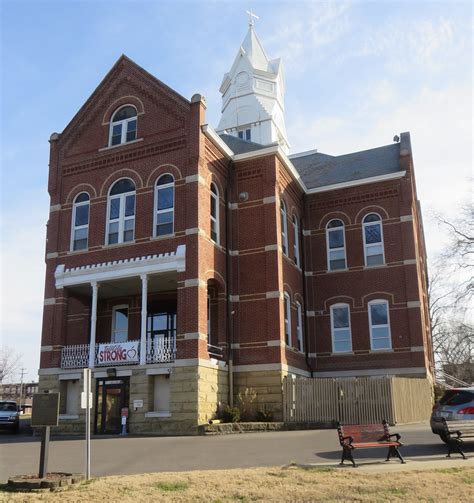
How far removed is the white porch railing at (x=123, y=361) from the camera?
22.2 m

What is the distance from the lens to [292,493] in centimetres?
903

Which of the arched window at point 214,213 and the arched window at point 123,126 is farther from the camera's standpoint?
the arched window at point 123,126

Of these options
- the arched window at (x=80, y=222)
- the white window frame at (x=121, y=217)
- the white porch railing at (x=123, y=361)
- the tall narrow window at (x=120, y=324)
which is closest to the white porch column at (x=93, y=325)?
the white porch railing at (x=123, y=361)

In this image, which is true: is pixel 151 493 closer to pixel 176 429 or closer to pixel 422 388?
pixel 176 429

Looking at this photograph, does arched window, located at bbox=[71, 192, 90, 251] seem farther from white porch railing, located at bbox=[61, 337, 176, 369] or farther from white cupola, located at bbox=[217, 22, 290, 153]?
white cupola, located at bbox=[217, 22, 290, 153]

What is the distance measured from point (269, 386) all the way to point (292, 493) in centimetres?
1428

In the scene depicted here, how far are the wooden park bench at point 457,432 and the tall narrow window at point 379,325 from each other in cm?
1381

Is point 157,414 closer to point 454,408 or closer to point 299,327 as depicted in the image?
point 299,327

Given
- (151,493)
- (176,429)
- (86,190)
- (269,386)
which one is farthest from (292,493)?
(86,190)

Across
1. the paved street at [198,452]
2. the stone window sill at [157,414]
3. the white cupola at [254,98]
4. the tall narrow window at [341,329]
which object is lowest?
the paved street at [198,452]

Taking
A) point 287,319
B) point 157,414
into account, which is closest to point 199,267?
point 287,319

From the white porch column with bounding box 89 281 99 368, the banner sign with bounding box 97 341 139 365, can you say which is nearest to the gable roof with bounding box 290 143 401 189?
the white porch column with bounding box 89 281 99 368

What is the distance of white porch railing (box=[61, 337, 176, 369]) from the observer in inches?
876

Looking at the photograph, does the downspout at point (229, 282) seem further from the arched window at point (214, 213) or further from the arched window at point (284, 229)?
the arched window at point (284, 229)
